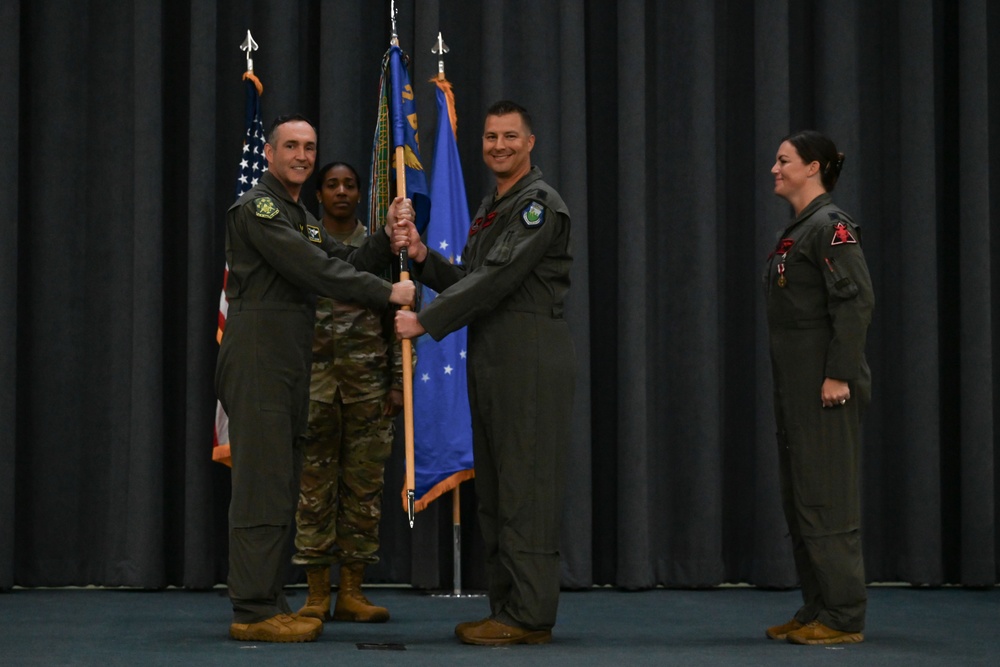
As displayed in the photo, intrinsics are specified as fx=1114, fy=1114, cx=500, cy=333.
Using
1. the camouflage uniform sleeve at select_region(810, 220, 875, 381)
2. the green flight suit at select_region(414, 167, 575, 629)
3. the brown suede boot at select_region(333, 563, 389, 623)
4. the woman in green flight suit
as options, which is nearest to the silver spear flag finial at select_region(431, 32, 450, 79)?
the green flight suit at select_region(414, 167, 575, 629)

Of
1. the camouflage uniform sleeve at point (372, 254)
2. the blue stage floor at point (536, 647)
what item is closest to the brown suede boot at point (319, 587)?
the blue stage floor at point (536, 647)

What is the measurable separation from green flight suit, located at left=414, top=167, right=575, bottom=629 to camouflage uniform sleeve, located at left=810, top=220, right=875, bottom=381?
811 mm

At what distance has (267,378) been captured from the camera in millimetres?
3504

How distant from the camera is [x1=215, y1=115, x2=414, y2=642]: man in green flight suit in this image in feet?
11.4

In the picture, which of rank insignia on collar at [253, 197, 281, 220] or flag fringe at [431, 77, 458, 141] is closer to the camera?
rank insignia on collar at [253, 197, 281, 220]

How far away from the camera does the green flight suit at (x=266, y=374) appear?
3482 mm

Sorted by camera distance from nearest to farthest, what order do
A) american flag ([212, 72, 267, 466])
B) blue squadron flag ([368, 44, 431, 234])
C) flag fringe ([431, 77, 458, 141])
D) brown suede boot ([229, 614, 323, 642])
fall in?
brown suede boot ([229, 614, 323, 642])
blue squadron flag ([368, 44, 431, 234])
american flag ([212, 72, 267, 466])
flag fringe ([431, 77, 458, 141])

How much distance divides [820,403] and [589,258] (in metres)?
1.89

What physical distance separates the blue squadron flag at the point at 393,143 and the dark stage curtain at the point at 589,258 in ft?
1.93

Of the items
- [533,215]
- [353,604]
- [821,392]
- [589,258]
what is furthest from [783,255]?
[353,604]

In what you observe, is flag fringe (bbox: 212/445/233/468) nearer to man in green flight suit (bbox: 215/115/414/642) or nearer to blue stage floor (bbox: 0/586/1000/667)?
blue stage floor (bbox: 0/586/1000/667)

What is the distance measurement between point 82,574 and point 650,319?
282 centimetres

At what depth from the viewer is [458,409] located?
191 inches

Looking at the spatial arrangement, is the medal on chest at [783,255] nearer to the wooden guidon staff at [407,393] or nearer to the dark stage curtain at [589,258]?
the wooden guidon staff at [407,393]
